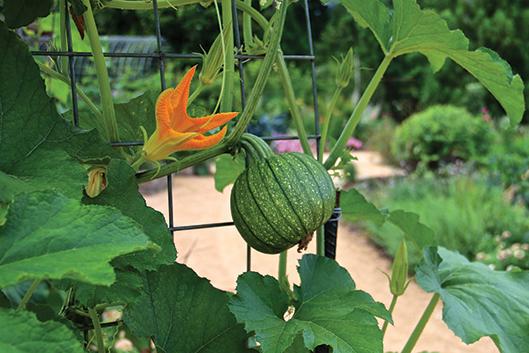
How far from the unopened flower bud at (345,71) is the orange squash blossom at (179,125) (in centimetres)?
33

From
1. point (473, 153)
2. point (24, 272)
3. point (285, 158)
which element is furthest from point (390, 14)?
→ point (473, 153)

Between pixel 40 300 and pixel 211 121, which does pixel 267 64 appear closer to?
pixel 211 121

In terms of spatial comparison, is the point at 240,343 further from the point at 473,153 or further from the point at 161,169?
the point at 473,153

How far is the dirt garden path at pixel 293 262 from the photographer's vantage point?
3154mm

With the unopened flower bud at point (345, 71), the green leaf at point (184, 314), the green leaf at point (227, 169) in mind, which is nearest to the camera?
the green leaf at point (184, 314)

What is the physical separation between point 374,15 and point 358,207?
281 millimetres

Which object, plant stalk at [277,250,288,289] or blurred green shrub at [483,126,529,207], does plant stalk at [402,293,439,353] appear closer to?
plant stalk at [277,250,288,289]

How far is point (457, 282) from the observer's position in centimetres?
98

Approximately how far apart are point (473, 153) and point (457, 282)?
568 centimetres

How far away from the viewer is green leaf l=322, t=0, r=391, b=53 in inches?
32.9

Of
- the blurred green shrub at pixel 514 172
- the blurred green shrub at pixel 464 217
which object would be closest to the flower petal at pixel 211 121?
the blurred green shrub at pixel 464 217

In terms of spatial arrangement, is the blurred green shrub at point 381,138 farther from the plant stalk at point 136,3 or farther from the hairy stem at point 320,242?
the plant stalk at point 136,3

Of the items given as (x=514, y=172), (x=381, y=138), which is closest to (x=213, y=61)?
(x=514, y=172)

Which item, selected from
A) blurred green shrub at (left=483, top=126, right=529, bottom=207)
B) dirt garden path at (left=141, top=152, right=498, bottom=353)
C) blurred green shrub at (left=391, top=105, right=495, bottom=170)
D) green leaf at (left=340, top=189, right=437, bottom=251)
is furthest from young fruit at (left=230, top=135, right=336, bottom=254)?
blurred green shrub at (left=391, top=105, right=495, bottom=170)
